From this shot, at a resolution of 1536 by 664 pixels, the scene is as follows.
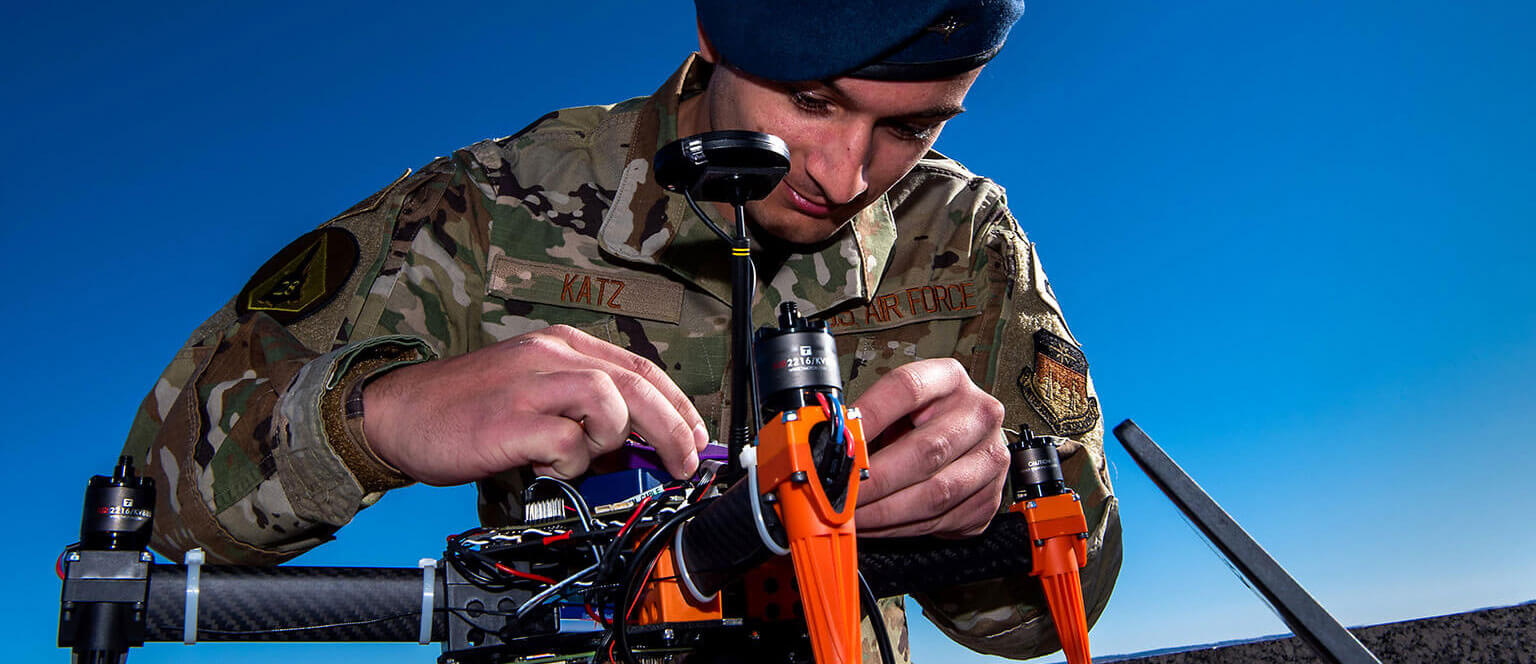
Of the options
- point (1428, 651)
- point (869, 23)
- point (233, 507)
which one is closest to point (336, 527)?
point (233, 507)

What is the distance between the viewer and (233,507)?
1444 millimetres

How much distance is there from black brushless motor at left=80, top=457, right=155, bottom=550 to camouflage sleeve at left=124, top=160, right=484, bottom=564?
30 centimetres

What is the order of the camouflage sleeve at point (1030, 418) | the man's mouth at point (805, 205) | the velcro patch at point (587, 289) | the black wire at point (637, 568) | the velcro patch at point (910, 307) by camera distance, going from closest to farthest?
the black wire at point (637, 568)
the man's mouth at point (805, 205)
the camouflage sleeve at point (1030, 418)
the velcro patch at point (587, 289)
the velcro patch at point (910, 307)

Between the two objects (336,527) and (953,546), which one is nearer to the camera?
(953,546)

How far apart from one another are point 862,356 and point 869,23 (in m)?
1.00

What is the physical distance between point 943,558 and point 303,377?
870 millimetres

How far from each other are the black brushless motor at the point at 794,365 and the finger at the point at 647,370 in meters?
0.37

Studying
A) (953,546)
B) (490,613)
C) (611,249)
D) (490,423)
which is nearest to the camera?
(490,613)

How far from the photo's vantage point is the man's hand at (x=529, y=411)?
1.08 meters

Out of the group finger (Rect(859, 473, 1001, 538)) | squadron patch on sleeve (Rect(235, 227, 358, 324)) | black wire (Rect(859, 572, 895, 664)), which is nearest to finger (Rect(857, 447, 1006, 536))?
finger (Rect(859, 473, 1001, 538))

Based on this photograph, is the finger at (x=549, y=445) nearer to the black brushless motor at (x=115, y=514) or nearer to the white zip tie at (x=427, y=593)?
the white zip tie at (x=427, y=593)

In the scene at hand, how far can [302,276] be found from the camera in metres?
1.84

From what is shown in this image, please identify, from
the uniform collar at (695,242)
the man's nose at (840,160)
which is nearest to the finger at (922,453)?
the man's nose at (840,160)

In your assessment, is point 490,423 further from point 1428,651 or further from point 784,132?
point 1428,651
